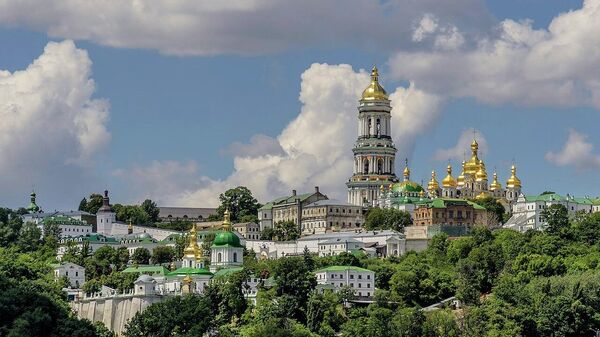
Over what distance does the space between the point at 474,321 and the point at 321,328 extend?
9.03m

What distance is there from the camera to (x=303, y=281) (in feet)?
324

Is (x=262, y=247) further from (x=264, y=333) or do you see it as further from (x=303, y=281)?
(x=264, y=333)

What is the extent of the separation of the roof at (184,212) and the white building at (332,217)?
24.2 meters

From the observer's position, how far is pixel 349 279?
105250 mm

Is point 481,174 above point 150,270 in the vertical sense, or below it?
above

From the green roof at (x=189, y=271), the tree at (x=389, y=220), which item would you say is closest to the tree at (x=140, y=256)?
the green roof at (x=189, y=271)

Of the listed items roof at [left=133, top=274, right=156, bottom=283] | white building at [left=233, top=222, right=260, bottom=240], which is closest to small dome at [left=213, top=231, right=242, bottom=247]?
roof at [left=133, top=274, right=156, bottom=283]

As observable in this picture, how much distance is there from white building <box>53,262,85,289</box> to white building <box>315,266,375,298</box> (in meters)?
21.0

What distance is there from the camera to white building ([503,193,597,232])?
12762 centimetres

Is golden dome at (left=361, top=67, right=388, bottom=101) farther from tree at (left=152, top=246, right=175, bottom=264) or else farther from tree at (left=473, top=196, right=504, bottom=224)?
tree at (left=152, top=246, right=175, bottom=264)

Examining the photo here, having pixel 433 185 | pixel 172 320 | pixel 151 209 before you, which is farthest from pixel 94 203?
pixel 172 320

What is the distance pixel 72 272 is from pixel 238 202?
34.9m

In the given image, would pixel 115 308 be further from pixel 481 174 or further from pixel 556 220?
pixel 481 174

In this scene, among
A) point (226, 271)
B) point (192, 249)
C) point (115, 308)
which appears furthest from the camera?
point (192, 249)
